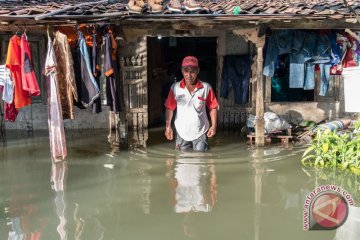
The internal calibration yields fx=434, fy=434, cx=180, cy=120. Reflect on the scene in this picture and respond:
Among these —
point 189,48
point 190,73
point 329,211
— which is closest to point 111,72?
point 190,73

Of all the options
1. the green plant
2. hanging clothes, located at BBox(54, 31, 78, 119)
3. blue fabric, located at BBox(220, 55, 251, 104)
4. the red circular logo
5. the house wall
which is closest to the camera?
the red circular logo

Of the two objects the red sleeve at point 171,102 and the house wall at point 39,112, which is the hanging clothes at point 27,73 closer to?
the red sleeve at point 171,102

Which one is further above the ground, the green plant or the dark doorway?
the dark doorway

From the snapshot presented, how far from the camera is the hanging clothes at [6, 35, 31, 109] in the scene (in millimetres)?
7367

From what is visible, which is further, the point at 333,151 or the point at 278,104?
the point at 278,104

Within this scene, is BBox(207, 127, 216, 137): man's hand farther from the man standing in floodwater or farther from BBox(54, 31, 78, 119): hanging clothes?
BBox(54, 31, 78, 119): hanging clothes

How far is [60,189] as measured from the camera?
21.4 feet

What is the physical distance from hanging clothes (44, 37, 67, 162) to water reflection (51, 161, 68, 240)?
0.34 meters

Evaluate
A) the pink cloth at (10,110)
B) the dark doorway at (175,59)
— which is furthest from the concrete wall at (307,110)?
the pink cloth at (10,110)

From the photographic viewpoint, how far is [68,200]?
600 centimetres

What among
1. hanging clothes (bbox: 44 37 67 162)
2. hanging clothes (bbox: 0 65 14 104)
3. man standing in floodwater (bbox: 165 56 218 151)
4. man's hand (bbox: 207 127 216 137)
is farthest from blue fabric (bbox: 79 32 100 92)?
man's hand (bbox: 207 127 216 137)

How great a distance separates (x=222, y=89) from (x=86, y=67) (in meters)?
4.65

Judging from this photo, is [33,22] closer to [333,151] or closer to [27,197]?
[27,197]

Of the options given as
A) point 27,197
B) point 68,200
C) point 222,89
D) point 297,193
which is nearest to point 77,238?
point 68,200
